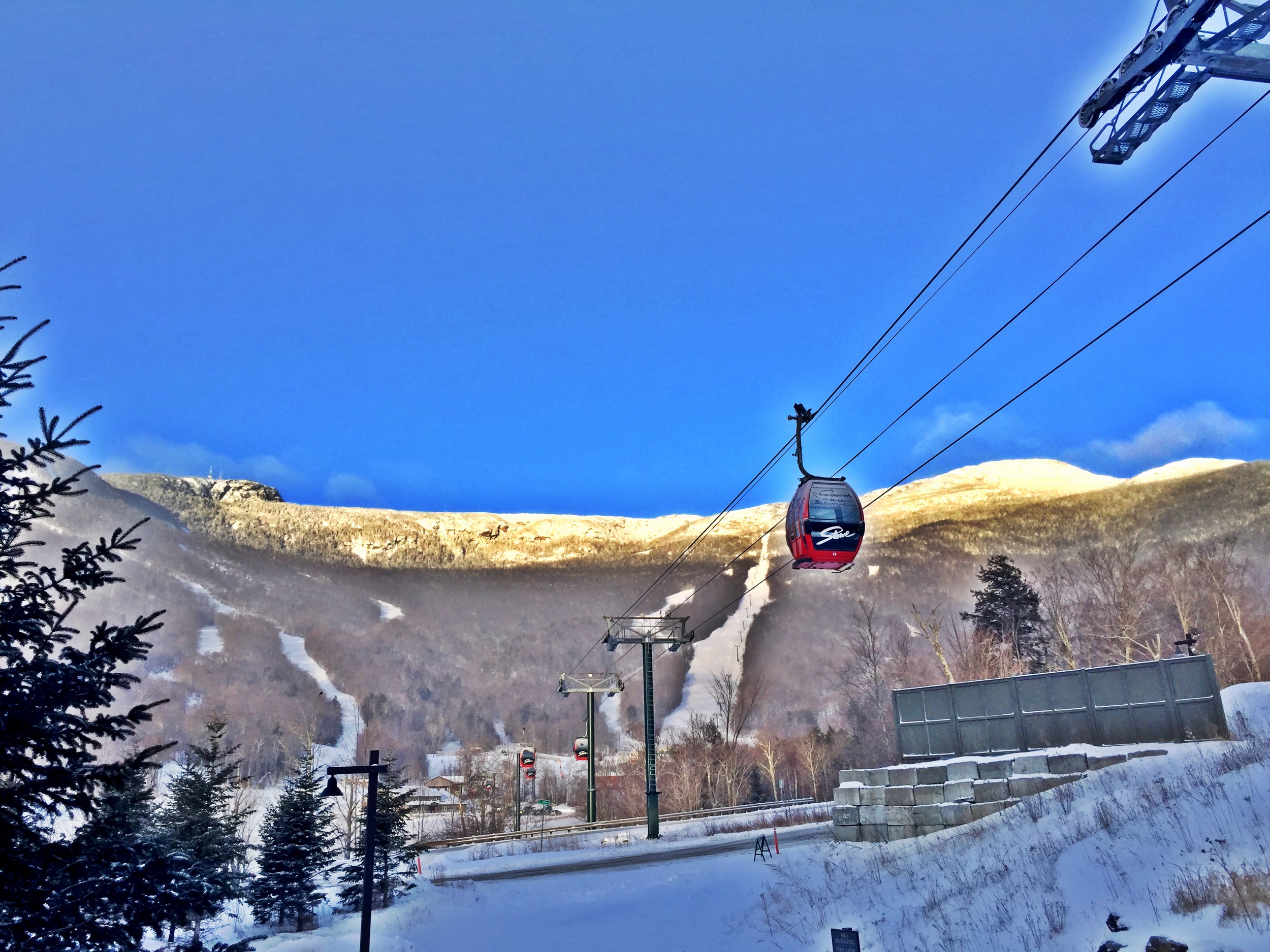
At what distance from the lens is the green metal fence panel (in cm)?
1967

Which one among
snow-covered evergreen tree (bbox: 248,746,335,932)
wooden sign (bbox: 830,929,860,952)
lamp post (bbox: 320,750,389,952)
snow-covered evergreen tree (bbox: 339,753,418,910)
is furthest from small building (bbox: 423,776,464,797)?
wooden sign (bbox: 830,929,860,952)

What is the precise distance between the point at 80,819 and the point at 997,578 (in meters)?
75.6

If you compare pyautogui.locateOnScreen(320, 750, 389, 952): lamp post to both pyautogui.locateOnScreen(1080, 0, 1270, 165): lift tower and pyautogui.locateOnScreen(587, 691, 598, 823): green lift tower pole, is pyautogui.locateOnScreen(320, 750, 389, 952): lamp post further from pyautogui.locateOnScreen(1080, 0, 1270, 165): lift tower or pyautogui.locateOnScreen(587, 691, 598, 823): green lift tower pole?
pyautogui.locateOnScreen(587, 691, 598, 823): green lift tower pole

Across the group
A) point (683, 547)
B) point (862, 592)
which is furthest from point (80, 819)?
point (683, 547)

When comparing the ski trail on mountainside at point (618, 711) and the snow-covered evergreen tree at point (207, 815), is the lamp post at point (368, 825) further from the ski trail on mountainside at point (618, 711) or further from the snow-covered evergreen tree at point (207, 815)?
the ski trail on mountainside at point (618, 711)

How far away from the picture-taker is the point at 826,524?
18.5 metres

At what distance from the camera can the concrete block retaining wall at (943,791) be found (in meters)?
20.0

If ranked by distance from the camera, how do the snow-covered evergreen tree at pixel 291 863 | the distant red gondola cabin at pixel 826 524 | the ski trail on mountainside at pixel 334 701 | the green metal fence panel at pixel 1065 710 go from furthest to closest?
the ski trail on mountainside at pixel 334 701 → the snow-covered evergreen tree at pixel 291 863 → the green metal fence panel at pixel 1065 710 → the distant red gondola cabin at pixel 826 524

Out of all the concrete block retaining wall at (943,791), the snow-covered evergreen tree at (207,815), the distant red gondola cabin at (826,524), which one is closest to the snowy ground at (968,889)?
the concrete block retaining wall at (943,791)

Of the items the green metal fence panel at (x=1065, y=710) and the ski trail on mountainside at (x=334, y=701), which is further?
the ski trail on mountainside at (x=334, y=701)

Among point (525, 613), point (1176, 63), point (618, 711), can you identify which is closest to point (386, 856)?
point (1176, 63)

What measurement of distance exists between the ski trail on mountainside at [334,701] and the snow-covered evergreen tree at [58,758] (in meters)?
111

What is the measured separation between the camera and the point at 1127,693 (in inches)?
818

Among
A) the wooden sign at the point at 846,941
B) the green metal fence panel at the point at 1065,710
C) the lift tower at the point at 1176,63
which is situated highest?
the lift tower at the point at 1176,63
